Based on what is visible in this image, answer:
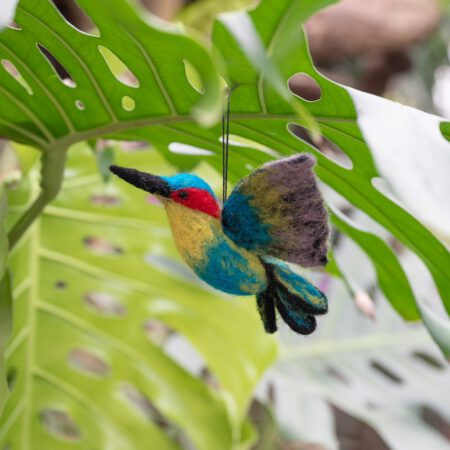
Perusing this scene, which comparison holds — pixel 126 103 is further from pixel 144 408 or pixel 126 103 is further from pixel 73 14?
pixel 73 14

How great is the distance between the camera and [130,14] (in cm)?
28

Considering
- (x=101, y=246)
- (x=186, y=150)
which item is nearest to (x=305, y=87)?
(x=101, y=246)

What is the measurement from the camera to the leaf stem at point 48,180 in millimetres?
Answer: 486

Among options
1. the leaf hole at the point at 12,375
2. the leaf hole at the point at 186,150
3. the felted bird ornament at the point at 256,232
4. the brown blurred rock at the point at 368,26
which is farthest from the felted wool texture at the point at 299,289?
the brown blurred rock at the point at 368,26

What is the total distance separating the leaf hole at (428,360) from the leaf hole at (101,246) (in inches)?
19.3

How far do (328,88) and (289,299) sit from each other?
0.11 meters

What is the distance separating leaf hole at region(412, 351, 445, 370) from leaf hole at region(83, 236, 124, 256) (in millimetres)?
490

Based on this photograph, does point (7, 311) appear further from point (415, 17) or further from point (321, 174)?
point (415, 17)

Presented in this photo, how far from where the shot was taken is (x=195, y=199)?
0.34 metres

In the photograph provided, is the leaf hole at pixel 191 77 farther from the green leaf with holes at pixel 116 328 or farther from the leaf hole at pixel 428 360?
the leaf hole at pixel 428 360

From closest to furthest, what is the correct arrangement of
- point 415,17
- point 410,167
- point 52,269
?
point 410,167 < point 52,269 < point 415,17

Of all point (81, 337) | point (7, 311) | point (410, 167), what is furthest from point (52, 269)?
point (410, 167)

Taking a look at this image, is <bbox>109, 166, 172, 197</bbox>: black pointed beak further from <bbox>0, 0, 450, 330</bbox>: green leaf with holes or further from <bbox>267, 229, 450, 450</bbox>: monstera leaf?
<bbox>267, 229, 450, 450</bbox>: monstera leaf

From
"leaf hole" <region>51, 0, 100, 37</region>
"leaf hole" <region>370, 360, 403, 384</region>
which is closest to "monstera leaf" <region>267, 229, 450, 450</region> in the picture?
"leaf hole" <region>370, 360, 403, 384</region>
